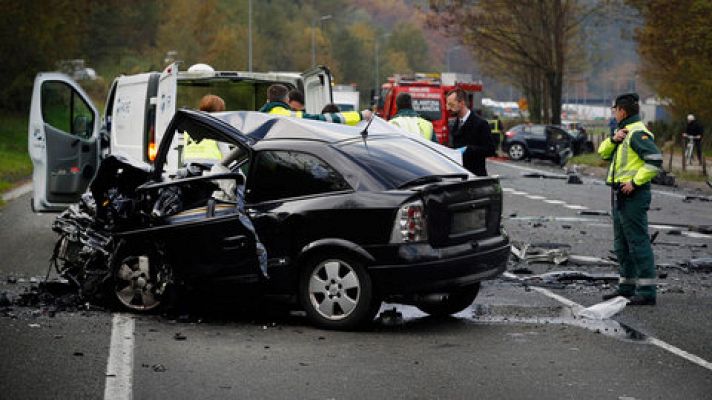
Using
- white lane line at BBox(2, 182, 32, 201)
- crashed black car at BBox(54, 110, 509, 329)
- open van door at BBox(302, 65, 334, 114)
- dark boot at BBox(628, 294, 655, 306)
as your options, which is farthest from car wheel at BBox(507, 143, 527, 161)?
crashed black car at BBox(54, 110, 509, 329)

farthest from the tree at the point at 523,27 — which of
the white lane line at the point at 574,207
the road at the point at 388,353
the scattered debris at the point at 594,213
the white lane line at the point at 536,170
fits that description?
the road at the point at 388,353

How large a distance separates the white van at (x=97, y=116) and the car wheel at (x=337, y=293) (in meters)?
6.18

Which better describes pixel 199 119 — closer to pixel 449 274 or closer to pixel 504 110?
pixel 449 274

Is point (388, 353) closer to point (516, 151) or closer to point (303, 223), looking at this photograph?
point (303, 223)

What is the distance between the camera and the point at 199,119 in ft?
33.7

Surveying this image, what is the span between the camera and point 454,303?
10.3m

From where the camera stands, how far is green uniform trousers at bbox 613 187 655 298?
36.0 ft

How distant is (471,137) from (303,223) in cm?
384

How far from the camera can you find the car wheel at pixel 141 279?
10.0 m

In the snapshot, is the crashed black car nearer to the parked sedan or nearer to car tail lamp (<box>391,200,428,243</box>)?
car tail lamp (<box>391,200,428,243</box>)

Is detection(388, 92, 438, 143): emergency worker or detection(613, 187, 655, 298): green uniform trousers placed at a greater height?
detection(388, 92, 438, 143): emergency worker

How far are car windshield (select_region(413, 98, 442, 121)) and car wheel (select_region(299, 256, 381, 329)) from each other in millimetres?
30601

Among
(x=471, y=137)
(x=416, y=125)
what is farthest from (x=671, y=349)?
(x=416, y=125)

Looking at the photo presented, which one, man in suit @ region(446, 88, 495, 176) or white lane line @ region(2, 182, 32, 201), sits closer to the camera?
man in suit @ region(446, 88, 495, 176)
